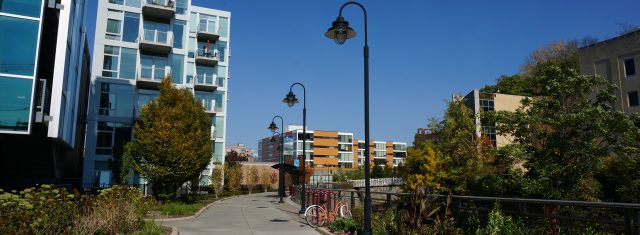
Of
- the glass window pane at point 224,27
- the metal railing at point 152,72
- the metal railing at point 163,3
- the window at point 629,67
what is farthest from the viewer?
the glass window pane at point 224,27

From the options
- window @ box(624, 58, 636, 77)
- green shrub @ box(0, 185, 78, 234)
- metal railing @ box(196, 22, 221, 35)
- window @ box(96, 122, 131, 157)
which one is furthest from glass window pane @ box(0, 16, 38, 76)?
window @ box(624, 58, 636, 77)

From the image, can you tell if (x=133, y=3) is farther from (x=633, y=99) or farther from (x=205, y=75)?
(x=633, y=99)

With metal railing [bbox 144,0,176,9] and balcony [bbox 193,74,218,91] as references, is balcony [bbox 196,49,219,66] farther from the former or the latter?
metal railing [bbox 144,0,176,9]

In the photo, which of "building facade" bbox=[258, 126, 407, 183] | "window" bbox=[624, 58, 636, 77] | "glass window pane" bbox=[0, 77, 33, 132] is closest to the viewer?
"glass window pane" bbox=[0, 77, 33, 132]

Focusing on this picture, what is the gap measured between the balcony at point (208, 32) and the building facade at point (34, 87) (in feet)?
82.1

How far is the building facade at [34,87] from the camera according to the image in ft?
57.2

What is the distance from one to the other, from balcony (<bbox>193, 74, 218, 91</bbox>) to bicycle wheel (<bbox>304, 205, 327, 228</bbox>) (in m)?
33.8

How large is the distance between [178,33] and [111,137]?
10.4 meters

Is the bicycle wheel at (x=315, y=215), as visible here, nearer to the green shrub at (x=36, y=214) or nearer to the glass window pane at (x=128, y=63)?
the green shrub at (x=36, y=214)

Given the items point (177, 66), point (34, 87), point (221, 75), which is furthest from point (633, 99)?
point (34, 87)

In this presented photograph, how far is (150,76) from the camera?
36875 millimetres

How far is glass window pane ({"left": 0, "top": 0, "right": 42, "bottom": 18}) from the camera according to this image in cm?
1761

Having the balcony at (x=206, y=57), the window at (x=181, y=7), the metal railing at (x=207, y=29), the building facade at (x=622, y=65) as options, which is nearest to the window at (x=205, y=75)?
the balcony at (x=206, y=57)

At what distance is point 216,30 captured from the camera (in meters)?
49.8
